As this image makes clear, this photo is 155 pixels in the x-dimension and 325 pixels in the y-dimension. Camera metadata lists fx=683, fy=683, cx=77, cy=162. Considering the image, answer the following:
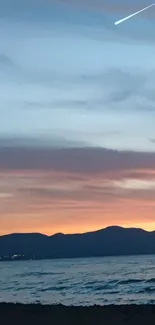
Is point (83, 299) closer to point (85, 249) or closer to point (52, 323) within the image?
point (52, 323)

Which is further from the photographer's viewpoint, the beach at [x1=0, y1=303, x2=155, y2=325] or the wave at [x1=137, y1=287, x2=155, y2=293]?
the wave at [x1=137, y1=287, x2=155, y2=293]

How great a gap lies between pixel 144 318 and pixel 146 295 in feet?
61.6

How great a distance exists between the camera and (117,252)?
7357 inches

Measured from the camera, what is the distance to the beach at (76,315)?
17.2 m

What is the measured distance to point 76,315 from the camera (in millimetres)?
18609

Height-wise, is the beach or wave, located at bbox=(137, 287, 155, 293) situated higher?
wave, located at bbox=(137, 287, 155, 293)

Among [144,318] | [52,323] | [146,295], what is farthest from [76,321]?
[146,295]

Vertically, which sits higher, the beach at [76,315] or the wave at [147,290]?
the wave at [147,290]

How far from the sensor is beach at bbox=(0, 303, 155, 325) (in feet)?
56.5

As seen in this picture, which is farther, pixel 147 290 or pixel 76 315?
pixel 147 290

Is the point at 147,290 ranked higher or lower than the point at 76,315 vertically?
higher

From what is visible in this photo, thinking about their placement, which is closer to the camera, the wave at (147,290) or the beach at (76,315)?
the beach at (76,315)

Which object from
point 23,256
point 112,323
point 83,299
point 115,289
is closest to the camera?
point 112,323

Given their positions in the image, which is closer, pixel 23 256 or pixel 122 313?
pixel 122 313
